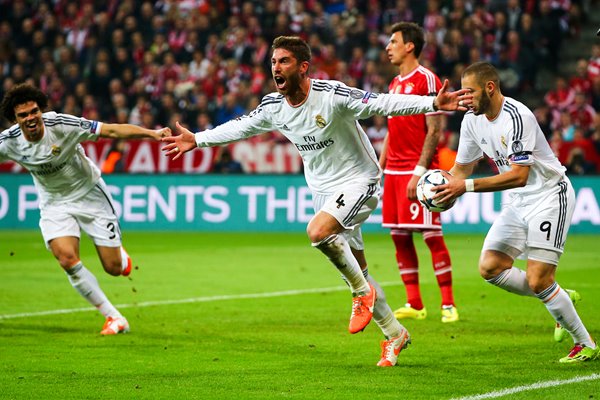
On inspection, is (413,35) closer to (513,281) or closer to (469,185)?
(513,281)

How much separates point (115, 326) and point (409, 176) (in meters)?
3.11

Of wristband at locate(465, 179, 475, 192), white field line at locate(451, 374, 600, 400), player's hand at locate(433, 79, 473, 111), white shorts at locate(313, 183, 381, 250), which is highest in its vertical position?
player's hand at locate(433, 79, 473, 111)

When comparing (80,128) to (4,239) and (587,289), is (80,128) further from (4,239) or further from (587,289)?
(4,239)

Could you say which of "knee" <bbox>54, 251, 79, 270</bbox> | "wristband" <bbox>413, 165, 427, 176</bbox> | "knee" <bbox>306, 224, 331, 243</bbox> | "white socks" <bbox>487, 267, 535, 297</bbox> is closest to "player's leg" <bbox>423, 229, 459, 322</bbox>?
"wristband" <bbox>413, 165, 427, 176</bbox>

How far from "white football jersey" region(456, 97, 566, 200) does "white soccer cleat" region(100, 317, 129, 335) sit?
3.35 metres

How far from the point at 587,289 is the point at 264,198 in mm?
8745

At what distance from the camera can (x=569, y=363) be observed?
305 inches

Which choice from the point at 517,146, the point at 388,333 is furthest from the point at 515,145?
the point at 388,333

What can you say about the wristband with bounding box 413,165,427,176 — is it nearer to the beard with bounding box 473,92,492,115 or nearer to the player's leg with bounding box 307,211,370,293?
the beard with bounding box 473,92,492,115

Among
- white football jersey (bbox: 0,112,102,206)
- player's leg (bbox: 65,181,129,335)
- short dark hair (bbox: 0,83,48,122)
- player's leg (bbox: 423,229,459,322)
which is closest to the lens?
short dark hair (bbox: 0,83,48,122)

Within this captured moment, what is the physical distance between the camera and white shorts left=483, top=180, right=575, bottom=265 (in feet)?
25.3

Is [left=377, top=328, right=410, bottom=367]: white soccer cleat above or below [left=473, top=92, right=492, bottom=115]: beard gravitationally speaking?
below

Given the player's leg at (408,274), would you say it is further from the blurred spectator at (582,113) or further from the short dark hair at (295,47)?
the blurred spectator at (582,113)

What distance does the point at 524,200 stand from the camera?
25.9ft
